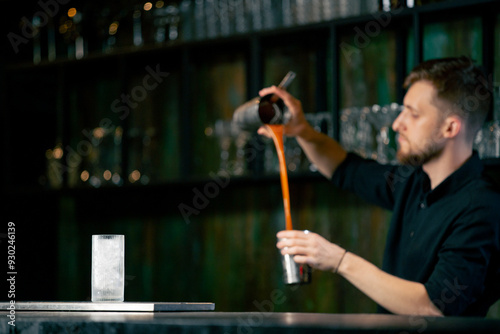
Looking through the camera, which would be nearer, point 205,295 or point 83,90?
point 205,295

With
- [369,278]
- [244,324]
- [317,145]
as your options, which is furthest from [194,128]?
[244,324]

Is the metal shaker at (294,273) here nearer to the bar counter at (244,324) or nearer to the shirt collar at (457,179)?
the bar counter at (244,324)

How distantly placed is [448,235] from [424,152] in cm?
Answer: 29

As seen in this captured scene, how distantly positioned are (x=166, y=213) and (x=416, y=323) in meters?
2.37

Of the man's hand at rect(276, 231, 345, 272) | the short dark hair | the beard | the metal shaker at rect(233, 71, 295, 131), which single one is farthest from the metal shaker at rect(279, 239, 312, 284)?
the short dark hair

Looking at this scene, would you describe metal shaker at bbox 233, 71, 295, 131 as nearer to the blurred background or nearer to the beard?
the beard

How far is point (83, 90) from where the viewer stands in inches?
138

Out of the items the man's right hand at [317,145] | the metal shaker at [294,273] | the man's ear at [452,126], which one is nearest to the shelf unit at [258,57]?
the man's right hand at [317,145]

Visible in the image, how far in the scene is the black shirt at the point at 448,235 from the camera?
1836mm

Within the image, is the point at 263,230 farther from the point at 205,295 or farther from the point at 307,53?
the point at 307,53

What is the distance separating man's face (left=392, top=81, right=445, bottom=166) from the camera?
6.95 feet

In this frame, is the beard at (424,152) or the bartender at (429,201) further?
the beard at (424,152)

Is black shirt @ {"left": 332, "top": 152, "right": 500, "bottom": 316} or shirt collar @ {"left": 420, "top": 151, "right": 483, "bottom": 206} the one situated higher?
shirt collar @ {"left": 420, "top": 151, "right": 483, "bottom": 206}

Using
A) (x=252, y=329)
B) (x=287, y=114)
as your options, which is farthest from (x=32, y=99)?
(x=252, y=329)
